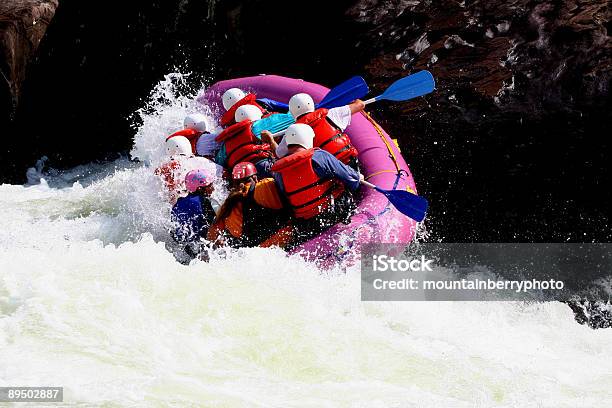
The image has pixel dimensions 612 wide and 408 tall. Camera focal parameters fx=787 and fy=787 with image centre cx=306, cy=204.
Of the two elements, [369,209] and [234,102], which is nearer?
[369,209]

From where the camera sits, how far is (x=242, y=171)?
4.98 meters

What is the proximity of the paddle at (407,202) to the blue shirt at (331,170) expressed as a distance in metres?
0.07

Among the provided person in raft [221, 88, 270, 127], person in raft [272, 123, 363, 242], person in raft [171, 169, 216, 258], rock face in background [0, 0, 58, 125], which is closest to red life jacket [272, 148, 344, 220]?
person in raft [272, 123, 363, 242]

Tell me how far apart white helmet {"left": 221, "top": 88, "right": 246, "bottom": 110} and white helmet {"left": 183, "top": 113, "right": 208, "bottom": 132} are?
0.70 feet

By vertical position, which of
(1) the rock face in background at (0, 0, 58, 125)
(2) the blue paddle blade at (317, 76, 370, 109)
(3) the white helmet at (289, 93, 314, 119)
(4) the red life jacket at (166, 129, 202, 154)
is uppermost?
(1) the rock face in background at (0, 0, 58, 125)

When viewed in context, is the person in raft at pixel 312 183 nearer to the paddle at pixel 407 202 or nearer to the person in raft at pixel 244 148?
the paddle at pixel 407 202

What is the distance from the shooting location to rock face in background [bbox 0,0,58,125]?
734 centimetres

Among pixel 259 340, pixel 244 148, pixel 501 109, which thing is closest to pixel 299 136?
pixel 244 148

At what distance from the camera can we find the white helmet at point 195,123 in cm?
588

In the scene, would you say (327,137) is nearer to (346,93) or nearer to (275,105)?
(346,93)

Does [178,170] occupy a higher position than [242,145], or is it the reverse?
[242,145]

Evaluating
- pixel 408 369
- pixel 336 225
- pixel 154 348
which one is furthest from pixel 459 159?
pixel 154 348

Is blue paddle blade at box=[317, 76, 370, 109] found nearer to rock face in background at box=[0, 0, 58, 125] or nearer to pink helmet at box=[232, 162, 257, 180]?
pink helmet at box=[232, 162, 257, 180]

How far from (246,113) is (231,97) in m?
0.40
